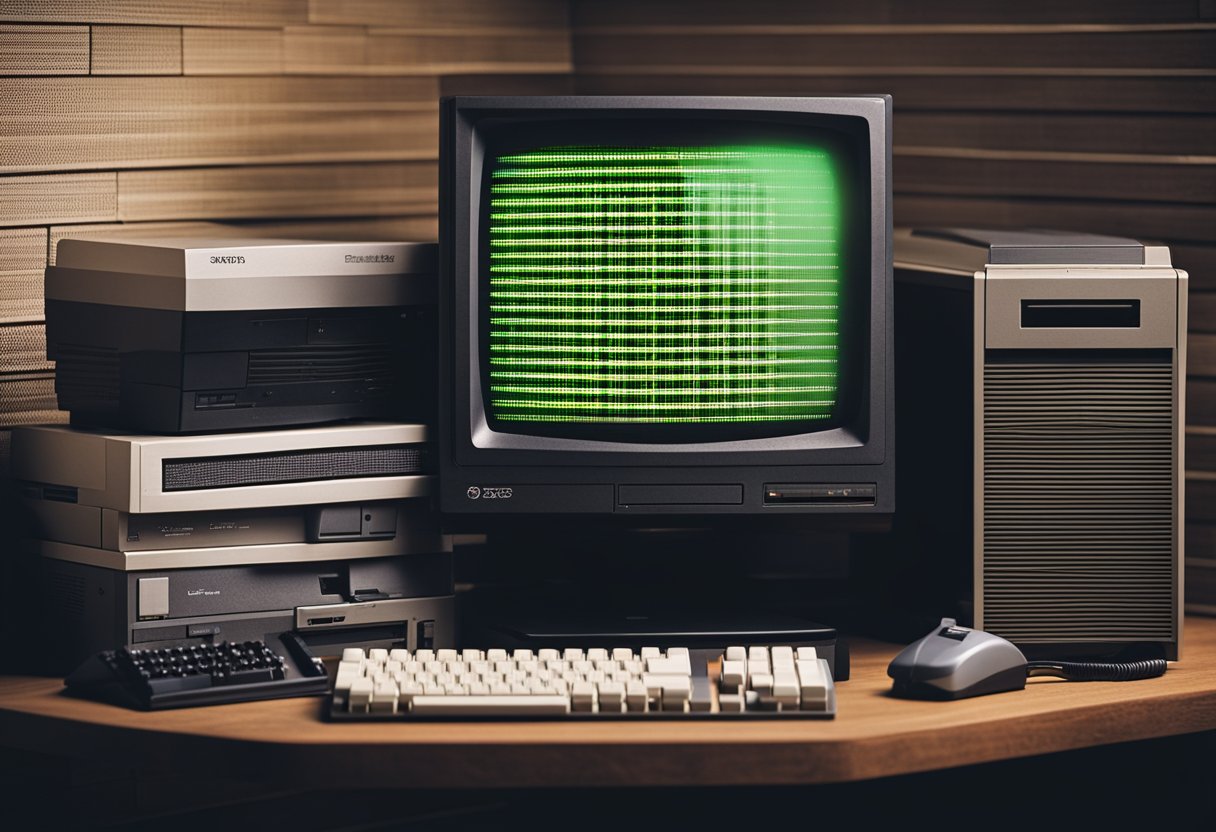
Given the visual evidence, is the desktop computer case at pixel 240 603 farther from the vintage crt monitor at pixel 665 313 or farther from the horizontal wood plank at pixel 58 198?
the horizontal wood plank at pixel 58 198

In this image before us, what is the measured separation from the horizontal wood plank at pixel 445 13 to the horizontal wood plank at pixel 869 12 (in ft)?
0.17

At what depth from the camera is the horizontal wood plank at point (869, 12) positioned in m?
2.28

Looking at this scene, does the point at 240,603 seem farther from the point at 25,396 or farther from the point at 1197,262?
the point at 1197,262

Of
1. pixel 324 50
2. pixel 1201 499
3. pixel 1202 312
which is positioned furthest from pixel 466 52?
pixel 1201 499

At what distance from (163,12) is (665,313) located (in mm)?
890

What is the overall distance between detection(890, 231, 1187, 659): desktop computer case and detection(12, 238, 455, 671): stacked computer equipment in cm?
66

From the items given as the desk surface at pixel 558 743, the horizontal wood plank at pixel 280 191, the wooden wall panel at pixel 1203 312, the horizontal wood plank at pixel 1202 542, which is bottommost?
the desk surface at pixel 558 743

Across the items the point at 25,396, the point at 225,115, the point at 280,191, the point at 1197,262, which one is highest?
the point at 225,115

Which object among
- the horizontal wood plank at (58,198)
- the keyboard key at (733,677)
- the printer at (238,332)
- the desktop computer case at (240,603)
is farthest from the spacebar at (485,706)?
the horizontal wood plank at (58,198)

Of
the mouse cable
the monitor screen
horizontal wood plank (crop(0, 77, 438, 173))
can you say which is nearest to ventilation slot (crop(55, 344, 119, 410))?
horizontal wood plank (crop(0, 77, 438, 173))

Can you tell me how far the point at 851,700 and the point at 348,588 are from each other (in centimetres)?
61

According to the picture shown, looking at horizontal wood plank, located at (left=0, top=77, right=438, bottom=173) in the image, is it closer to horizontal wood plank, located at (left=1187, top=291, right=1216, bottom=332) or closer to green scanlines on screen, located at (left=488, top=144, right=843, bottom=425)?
green scanlines on screen, located at (left=488, top=144, right=843, bottom=425)

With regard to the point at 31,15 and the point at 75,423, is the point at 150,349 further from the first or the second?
the point at 31,15

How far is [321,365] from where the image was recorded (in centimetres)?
189
